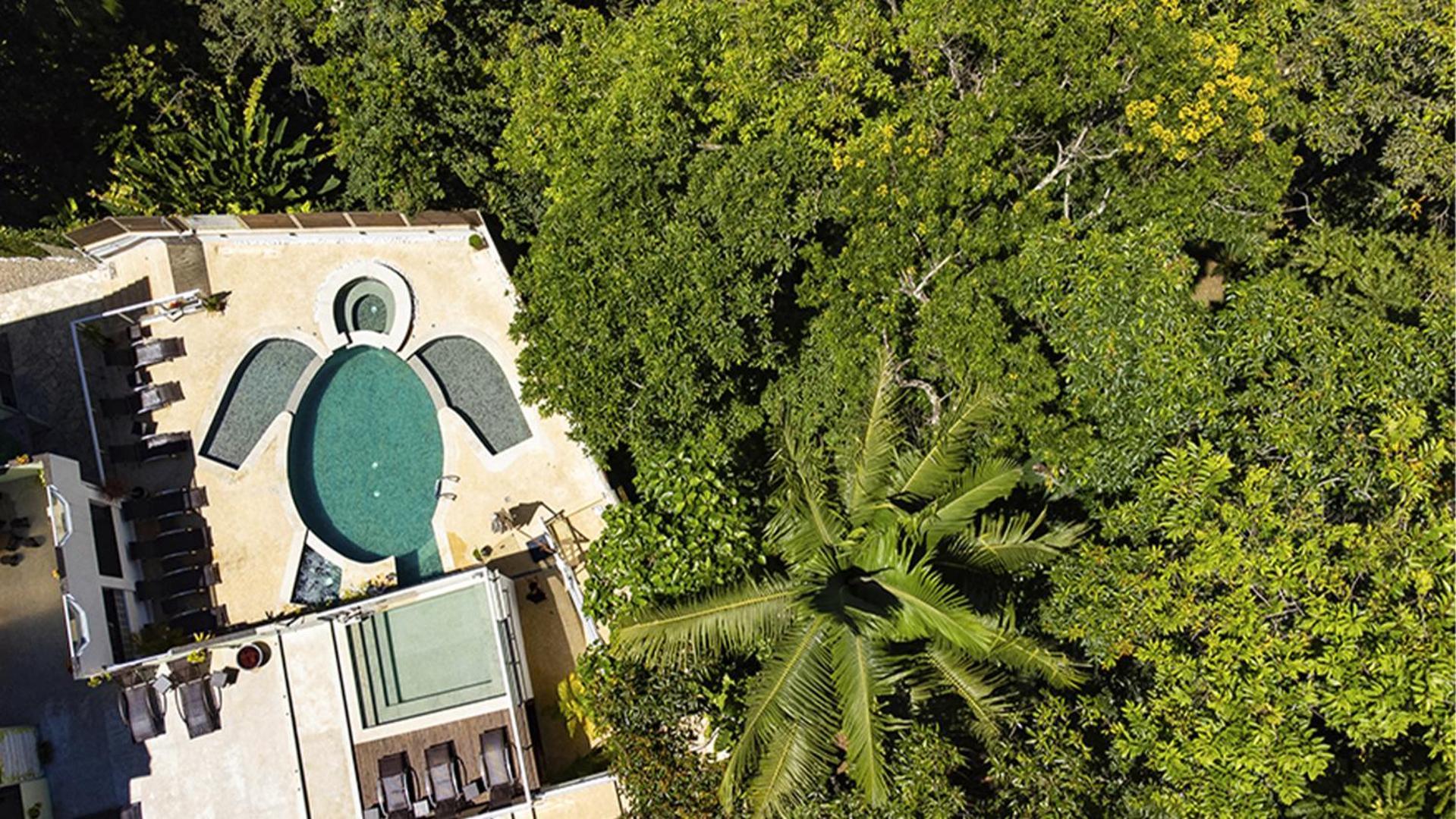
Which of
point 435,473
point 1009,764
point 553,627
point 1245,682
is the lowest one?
point 1009,764

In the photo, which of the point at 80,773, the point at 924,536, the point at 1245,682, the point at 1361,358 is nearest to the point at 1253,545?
the point at 1245,682

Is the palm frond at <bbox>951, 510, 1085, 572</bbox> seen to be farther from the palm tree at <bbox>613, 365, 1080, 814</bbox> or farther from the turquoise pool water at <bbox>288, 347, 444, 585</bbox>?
the turquoise pool water at <bbox>288, 347, 444, 585</bbox>

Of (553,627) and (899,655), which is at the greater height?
(553,627)

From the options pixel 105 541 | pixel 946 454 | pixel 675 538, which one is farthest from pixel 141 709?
pixel 946 454

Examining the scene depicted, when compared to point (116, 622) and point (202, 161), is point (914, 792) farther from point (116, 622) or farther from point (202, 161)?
point (202, 161)

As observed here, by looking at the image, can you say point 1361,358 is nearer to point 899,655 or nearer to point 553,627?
point 899,655

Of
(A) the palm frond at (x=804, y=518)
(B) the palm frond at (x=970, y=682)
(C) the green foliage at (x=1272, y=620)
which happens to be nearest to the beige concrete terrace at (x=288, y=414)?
(A) the palm frond at (x=804, y=518)
